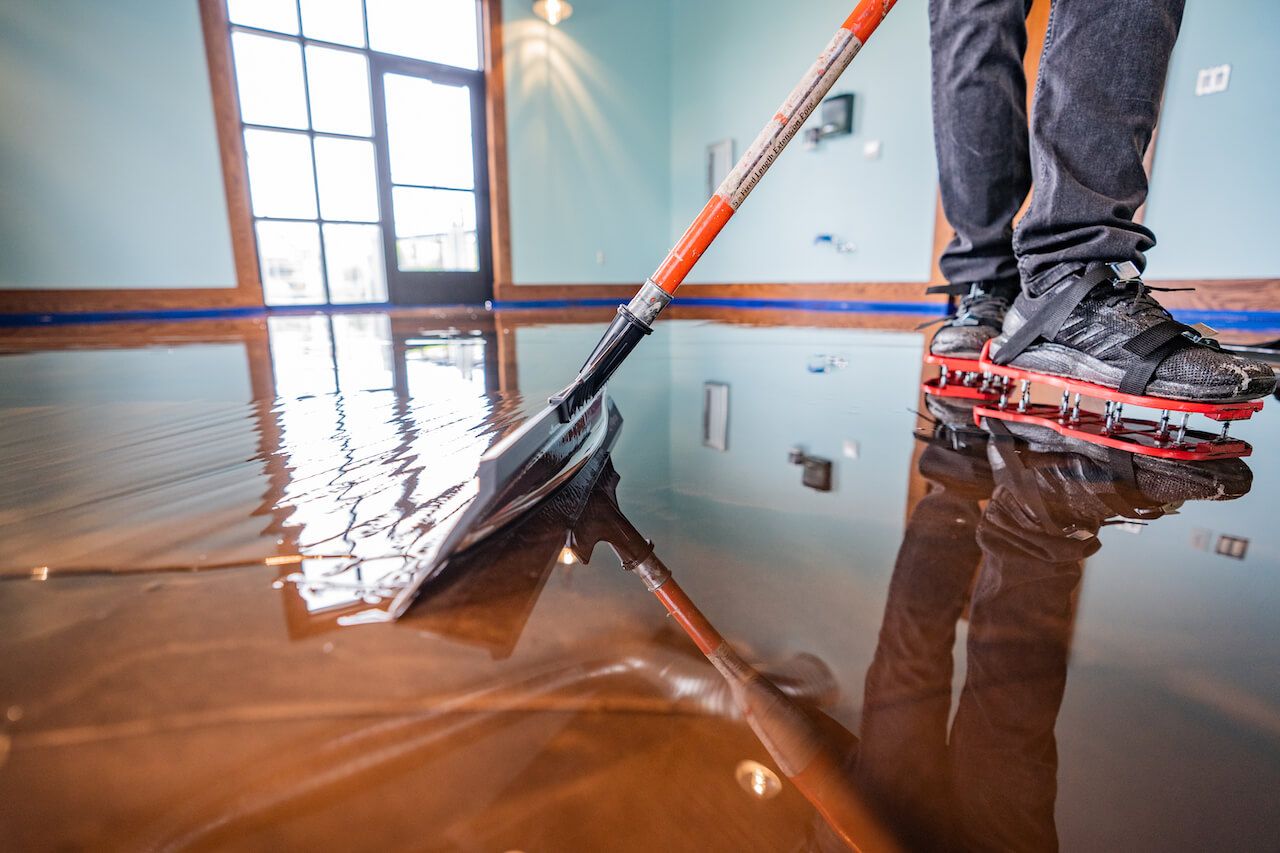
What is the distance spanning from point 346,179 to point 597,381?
5.32 metres

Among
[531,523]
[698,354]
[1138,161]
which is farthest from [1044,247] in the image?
[698,354]

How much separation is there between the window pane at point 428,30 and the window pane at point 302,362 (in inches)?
145

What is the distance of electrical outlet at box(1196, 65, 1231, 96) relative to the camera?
2625 mm

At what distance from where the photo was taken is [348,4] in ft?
16.0

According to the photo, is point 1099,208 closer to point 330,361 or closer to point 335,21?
point 330,361

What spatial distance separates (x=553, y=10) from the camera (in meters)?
5.21

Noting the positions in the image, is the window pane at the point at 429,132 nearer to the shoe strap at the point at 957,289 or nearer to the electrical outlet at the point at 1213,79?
the electrical outlet at the point at 1213,79

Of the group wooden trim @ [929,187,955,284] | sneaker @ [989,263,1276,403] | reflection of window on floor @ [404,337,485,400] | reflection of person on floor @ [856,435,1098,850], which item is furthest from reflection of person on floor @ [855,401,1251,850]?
wooden trim @ [929,187,955,284]

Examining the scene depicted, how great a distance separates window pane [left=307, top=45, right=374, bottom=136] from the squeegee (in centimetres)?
524

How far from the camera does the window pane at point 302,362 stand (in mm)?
1195

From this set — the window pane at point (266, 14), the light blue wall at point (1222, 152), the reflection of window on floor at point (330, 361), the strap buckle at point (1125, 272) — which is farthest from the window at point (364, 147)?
the strap buckle at point (1125, 272)

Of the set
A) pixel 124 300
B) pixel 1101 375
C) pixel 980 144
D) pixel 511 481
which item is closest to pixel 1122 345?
pixel 1101 375

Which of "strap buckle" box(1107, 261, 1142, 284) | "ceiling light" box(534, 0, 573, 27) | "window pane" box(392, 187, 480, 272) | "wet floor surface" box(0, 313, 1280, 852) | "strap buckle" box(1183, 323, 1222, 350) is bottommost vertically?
"wet floor surface" box(0, 313, 1280, 852)

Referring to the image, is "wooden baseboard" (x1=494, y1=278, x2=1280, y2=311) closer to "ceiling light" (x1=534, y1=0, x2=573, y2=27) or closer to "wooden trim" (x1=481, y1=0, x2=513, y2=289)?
"wooden trim" (x1=481, y1=0, x2=513, y2=289)
